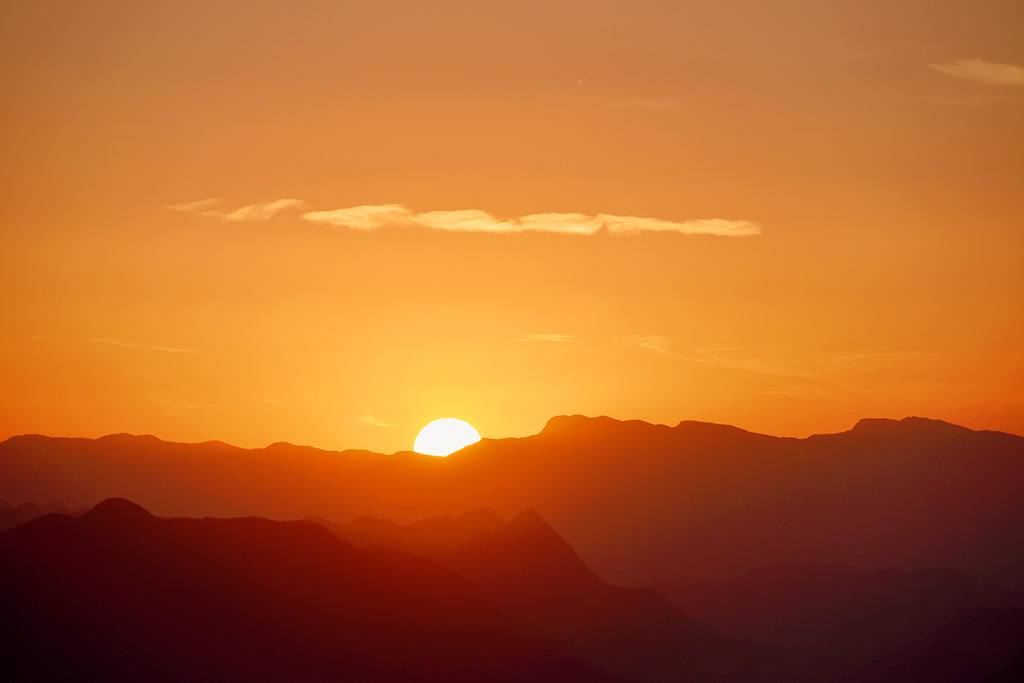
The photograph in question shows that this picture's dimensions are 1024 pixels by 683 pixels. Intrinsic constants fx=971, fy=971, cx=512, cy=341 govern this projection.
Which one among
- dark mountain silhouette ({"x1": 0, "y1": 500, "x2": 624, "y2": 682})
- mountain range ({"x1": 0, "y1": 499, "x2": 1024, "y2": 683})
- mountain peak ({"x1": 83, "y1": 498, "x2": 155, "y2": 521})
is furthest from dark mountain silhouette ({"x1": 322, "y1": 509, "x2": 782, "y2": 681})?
mountain peak ({"x1": 83, "y1": 498, "x2": 155, "y2": 521})

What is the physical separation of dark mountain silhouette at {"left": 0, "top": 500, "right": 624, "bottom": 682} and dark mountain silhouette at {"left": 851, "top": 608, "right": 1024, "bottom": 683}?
51.5m

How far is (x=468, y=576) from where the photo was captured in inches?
5906

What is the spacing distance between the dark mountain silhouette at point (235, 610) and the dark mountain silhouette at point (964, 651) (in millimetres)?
51476

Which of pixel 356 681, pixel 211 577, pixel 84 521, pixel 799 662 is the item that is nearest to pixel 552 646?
pixel 356 681

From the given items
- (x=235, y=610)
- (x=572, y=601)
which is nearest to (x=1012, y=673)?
(x=572, y=601)

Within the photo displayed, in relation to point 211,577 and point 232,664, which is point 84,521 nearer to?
point 211,577

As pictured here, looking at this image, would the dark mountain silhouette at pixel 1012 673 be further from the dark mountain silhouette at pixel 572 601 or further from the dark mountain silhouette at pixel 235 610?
the dark mountain silhouette at pixel 572 601

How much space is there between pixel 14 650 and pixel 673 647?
354 ft

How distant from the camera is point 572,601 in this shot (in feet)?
507

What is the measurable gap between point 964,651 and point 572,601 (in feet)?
186

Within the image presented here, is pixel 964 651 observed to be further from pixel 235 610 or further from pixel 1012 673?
pixel 235 610

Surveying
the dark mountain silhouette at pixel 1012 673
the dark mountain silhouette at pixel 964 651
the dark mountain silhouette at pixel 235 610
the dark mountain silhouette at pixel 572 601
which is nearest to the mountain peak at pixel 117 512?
the dark mountain silhouette at pixel 235 610

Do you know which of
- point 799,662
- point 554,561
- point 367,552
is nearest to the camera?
point 367,552

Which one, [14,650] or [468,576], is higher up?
[468,576]
